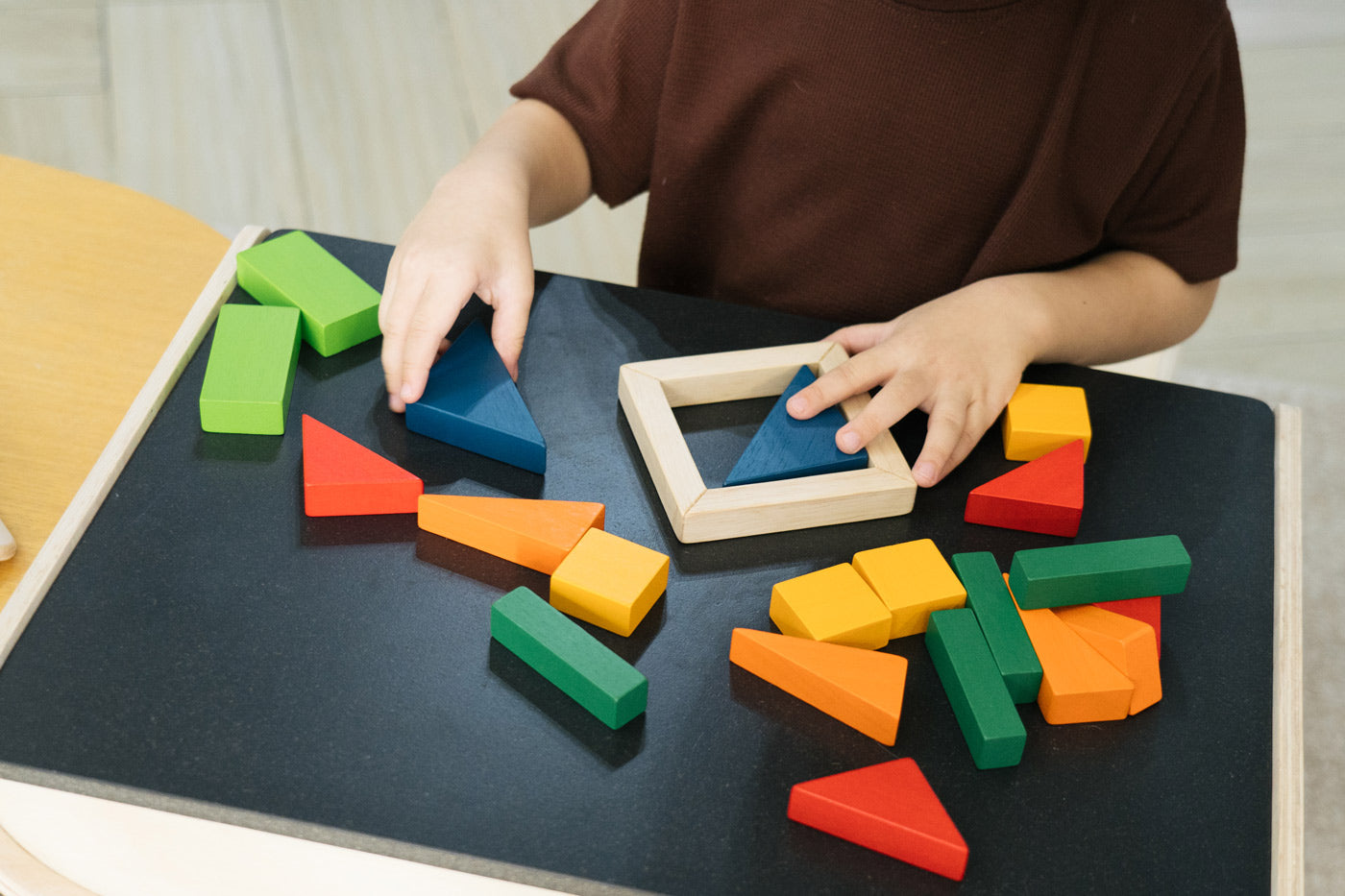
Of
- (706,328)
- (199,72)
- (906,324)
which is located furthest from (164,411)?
(199,72)

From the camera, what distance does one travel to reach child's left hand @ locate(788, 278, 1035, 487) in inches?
26.1

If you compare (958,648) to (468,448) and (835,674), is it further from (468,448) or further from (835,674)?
(468,448)

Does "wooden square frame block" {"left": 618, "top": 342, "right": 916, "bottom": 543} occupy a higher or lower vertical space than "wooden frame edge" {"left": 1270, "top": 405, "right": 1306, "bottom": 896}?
higher

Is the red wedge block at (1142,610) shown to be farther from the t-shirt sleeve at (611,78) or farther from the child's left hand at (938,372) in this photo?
the t-shirt sleeve at (611,78)

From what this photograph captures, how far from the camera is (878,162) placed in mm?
869

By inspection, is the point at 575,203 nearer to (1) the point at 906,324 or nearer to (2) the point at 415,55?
(1) the point at 906,324

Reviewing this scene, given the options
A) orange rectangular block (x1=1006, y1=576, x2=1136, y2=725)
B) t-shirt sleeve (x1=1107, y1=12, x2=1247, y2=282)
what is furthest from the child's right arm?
t-shirt sleeve (x1=1107, y1=12, x2=1247, y2=282)

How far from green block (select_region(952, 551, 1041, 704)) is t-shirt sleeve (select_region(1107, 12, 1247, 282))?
1.27 ft

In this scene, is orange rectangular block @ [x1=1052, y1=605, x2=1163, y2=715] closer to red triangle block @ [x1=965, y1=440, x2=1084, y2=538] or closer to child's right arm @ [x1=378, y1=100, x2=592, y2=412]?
red triangle block @ [x1=965, y1=440, x2=1084, y2=538]

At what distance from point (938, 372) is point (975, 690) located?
241 mm

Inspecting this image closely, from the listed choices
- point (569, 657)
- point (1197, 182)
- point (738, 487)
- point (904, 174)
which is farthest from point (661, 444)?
point (1197, 182)

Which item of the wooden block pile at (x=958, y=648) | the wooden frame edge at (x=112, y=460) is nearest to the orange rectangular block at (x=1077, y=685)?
the wooden block pile at (x=958, y=648)

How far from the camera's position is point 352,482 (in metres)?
0.59

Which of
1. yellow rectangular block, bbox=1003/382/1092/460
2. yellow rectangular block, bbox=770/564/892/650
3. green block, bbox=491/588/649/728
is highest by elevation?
green block, bbox=491/588/649/728
